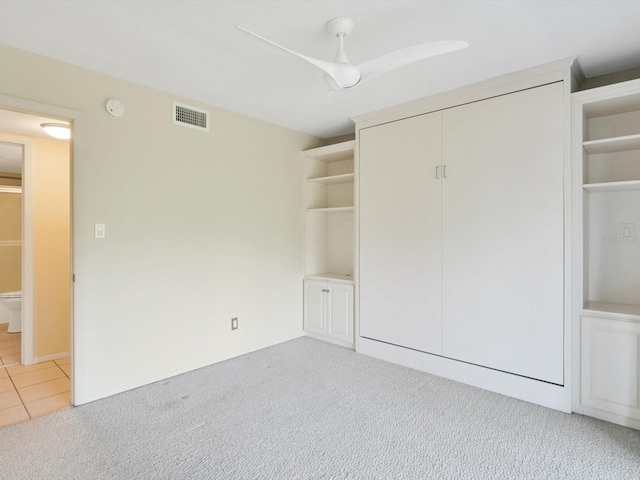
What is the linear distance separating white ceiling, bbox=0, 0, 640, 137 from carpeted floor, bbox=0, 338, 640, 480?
242cm

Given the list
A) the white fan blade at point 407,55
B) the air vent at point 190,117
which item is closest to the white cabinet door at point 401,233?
the white fan blade at point 407,55

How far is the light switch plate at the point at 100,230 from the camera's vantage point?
2.56 m

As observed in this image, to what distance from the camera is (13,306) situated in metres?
4.17

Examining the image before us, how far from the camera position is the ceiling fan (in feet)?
5.54

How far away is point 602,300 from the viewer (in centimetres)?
260

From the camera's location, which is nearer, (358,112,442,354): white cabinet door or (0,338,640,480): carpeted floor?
(0,338,640,480): carpeted floor

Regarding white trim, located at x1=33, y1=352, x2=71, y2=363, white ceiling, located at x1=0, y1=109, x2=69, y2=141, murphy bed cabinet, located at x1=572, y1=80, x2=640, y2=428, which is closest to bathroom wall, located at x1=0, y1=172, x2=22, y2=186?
white ceiling, located at x1=0, y1=109, x2=69, y2=141

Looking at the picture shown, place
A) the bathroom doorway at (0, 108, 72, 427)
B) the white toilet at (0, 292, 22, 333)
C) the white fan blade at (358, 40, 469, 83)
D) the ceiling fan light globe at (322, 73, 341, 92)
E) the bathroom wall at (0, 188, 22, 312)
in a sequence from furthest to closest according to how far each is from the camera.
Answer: the bathroom wall at (0, 188, 22, 312), the white toilet at (0, 292, 22, 333), the bathroom doorway at (0, 108, 72, 427), the ceiling fan light globe at (322, 73, 341, 92), the white fan blade at (358, 40, 469, 83)

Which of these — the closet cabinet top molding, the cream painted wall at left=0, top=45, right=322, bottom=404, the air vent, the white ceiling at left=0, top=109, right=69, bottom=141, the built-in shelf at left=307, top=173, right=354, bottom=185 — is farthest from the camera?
the built-in shelf at left=307, top=173, right=354, bottom=185

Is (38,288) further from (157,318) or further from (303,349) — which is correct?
(303,349)

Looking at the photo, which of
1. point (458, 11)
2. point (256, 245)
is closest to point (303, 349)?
point (256, 245)

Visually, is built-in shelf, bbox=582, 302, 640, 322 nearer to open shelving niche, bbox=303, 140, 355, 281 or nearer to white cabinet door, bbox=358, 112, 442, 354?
white cabinet door, bbox=358, 112, 442, 354

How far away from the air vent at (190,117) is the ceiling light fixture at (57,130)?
921 millimetres

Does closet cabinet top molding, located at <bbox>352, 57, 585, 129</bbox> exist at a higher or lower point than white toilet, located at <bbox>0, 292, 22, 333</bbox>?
higher
